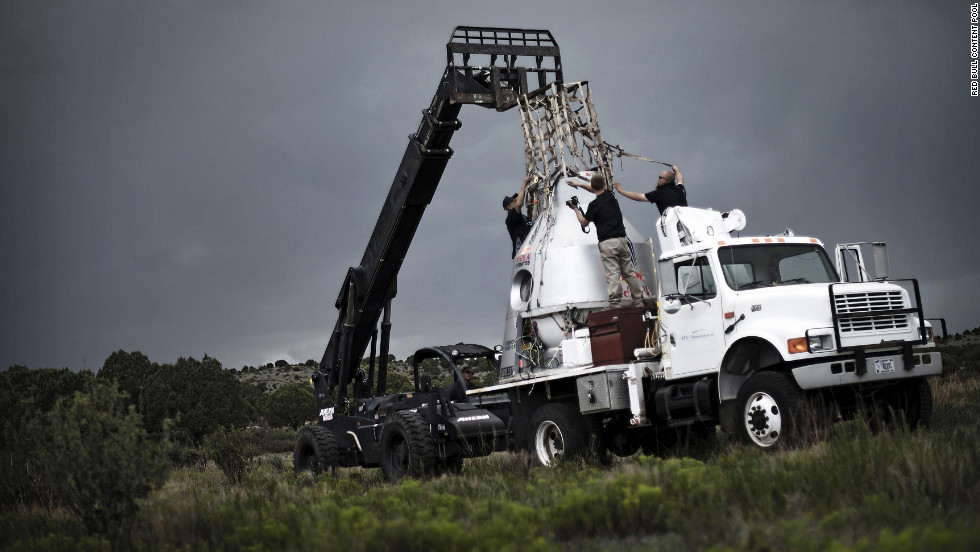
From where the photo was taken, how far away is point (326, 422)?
17359 millimetres

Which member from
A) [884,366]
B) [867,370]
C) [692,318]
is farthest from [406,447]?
[884,366]

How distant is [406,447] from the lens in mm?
14039

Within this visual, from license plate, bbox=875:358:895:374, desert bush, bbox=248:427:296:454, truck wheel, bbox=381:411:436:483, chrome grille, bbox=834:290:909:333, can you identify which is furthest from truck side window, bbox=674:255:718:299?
desert bush, bbox=248:427:296:454

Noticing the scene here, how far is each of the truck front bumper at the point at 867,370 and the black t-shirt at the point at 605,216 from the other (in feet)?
11.6

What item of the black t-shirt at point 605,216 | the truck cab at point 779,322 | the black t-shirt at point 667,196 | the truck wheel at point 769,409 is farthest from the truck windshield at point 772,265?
the black t-shirt at point 605,216

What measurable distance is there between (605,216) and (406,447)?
463 centimetres

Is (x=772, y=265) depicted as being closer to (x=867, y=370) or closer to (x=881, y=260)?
(x=881, y=260)

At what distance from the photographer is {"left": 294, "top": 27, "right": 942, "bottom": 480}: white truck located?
427 inches

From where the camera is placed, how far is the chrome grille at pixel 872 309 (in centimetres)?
1084

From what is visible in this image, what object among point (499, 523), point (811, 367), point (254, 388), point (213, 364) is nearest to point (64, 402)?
point (499, 523)

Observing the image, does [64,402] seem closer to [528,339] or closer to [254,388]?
[528,339]

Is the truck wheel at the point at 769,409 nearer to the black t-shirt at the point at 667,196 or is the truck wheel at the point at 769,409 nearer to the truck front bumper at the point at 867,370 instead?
the truck front bumper at the point at 867,370

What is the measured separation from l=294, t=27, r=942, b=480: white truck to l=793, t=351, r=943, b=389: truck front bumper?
0.05 feet

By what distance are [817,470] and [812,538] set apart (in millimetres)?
1745
